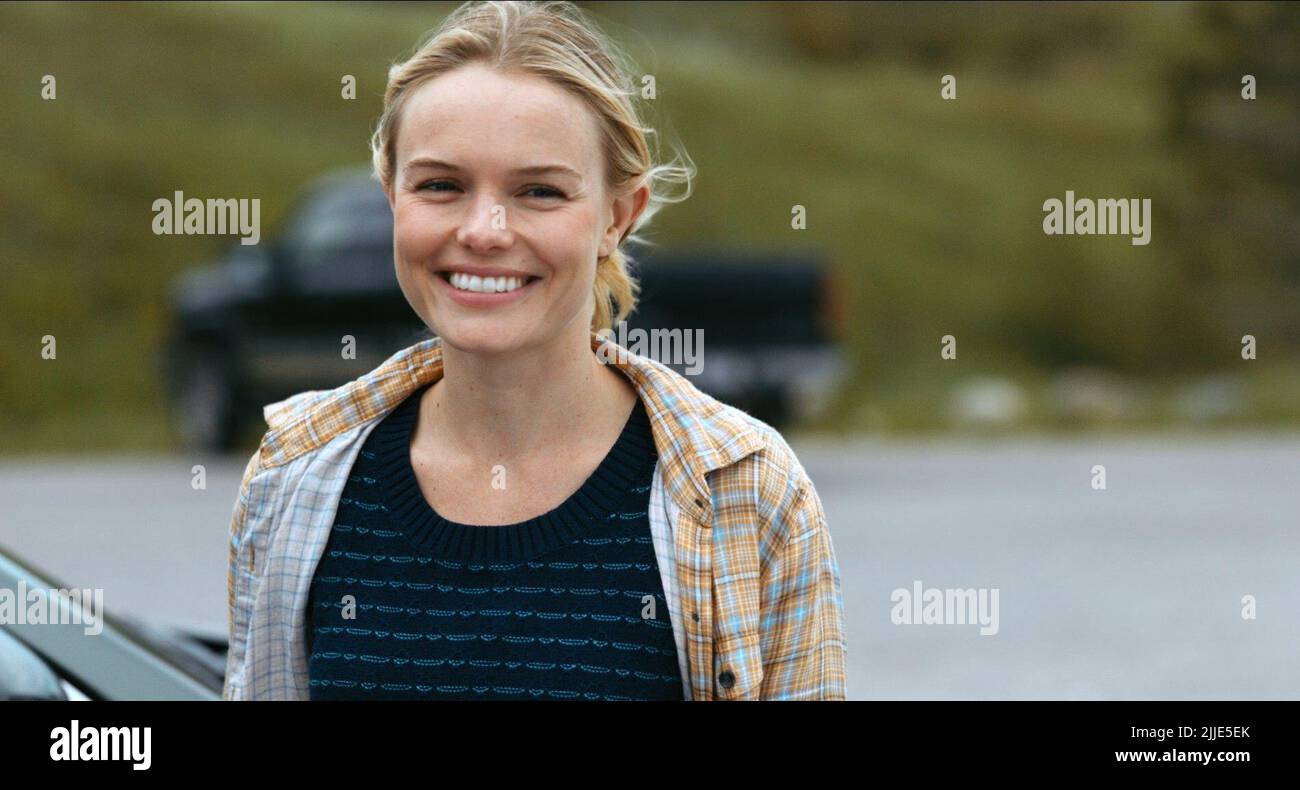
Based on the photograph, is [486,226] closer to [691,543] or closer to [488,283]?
[488,283]

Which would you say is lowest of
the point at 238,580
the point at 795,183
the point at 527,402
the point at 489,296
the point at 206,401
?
the point at 238,580

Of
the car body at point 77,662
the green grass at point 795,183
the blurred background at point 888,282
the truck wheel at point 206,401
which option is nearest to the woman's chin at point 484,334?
the car body at point 77,662

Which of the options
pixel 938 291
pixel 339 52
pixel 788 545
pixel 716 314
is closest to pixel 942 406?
pixel 938 291

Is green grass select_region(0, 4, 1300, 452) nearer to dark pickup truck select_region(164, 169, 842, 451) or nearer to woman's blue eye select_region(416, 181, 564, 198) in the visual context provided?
dark pickup truck select_region(164, 169, 842, 451)

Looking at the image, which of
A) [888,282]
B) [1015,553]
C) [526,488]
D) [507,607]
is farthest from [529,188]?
[888,282]

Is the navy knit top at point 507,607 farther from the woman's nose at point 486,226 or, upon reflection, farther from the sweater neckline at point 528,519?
the woman's nose at point 486,226

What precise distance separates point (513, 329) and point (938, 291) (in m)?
23.1

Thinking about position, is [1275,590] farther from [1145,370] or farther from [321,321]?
[1145,370]

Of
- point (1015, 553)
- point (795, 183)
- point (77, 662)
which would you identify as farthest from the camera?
point (795, 183)

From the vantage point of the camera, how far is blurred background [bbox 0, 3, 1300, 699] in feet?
33.4

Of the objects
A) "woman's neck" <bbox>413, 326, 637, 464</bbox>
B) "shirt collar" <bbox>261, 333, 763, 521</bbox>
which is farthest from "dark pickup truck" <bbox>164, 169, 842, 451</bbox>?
"woman's neck" <bbox>413, 326, 637, 464</bbox>

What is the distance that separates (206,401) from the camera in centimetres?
1545

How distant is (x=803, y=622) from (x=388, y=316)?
1216 centimetres

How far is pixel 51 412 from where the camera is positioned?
1986 centimetres
